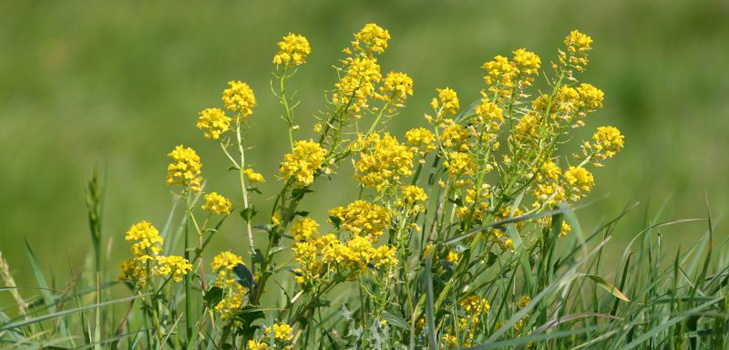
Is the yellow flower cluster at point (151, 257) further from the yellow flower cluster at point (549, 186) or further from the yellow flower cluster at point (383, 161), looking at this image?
the yellow flower cluster at point (549, 186)

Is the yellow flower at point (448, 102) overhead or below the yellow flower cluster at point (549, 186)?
overhead

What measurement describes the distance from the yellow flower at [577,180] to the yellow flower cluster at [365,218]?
0.36 m

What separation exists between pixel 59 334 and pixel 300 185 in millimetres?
751

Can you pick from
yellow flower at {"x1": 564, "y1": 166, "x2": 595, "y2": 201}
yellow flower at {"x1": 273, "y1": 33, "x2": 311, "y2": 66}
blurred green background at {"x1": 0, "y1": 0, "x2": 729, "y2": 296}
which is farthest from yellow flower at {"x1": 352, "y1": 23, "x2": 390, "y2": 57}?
blurred green background at {"x1": 0, "y1": 0, "x2": 729, "y2": 296}

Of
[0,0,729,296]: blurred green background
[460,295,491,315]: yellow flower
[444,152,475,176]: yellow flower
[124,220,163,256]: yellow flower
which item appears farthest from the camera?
[0,0,729,296]: blurred green background

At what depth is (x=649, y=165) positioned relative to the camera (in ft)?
18.0

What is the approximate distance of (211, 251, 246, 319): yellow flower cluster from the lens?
6.55ft

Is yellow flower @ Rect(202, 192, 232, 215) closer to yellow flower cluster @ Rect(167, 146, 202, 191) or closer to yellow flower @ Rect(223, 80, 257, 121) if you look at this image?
yellow flower cluster @ Rect(167, 146, 202, 191)

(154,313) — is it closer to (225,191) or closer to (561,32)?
(225,191)

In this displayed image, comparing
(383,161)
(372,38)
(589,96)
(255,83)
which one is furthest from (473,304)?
(255,83)

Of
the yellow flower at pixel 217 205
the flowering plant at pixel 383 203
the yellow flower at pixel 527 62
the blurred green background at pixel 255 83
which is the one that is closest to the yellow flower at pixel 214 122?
the flowering plant at pixel 383 203

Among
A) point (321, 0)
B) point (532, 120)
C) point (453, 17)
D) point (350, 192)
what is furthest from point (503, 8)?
point (532, 120)

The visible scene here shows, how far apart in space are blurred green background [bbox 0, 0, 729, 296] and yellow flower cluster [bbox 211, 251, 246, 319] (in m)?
2.76

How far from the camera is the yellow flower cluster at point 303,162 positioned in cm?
194
